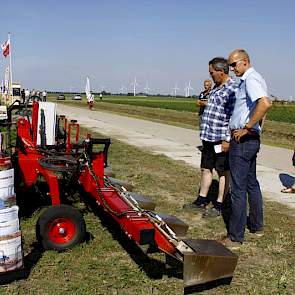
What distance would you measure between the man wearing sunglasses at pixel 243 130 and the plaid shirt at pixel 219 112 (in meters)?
0.79

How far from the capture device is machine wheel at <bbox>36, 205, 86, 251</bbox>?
13.7 feet

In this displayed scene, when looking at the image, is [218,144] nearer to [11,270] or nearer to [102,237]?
[102,237]

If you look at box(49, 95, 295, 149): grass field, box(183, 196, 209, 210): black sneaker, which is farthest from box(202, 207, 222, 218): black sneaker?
box(49, 95, 295, 149): grass field

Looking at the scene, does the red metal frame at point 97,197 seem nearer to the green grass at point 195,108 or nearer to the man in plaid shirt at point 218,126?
the man in plaid shirt at point 218,126

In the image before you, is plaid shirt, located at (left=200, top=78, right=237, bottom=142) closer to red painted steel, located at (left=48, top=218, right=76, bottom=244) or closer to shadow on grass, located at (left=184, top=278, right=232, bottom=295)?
shadow on grass, located at (left=184, top=278, right=232, bottom=295)

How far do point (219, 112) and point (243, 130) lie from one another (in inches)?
41.9

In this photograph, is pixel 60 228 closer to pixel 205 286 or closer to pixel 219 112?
pixel 205 286

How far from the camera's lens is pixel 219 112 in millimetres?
5465

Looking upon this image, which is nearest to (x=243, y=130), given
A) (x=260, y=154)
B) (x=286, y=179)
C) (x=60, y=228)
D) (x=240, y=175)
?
(x=240, y=175)

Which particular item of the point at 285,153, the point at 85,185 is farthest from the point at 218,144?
the point at 285,153

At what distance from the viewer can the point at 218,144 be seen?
18.2ft

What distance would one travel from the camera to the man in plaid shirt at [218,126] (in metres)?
5.36

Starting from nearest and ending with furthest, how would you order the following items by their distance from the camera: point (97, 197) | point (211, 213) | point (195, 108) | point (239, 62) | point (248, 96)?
1. point (248, 96)
2. point (239, 62)
3. point (97, 197)
4. point (211, 213)
5. point (195, 108)

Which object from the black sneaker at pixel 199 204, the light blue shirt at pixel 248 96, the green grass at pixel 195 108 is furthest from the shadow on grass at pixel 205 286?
the green grass at pixel 195 108
